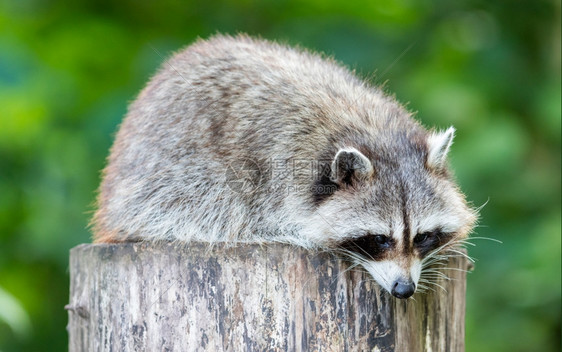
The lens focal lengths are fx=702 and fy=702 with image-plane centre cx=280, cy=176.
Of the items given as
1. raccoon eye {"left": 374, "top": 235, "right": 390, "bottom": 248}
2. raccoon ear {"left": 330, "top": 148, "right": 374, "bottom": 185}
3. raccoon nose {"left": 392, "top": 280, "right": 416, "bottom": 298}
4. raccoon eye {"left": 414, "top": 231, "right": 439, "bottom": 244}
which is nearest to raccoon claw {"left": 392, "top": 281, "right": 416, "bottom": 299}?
raccoon nose {"left": 392, "top": 280, "right": 416, "bottom": 298}

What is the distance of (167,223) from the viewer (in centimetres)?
487

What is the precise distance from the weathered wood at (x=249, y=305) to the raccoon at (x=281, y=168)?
1.16 feet

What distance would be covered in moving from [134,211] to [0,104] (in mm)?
2426

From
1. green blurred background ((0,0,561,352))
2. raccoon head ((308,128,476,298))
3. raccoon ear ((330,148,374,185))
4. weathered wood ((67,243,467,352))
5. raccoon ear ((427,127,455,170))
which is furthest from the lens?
green blurred background ((0,0,561,352))

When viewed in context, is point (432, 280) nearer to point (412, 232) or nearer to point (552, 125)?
point (412, 232)

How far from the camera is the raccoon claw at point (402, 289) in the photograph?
388cm

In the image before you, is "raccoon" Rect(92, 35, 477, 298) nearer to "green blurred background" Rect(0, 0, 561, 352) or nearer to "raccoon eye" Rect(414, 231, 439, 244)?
"raccoon eye" Rect(414, 231, 439, 244)

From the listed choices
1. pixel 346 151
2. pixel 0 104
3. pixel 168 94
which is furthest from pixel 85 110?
pixel 346 151

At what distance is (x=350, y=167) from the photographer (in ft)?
15.2

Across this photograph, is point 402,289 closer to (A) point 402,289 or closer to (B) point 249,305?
(A) point 402,289

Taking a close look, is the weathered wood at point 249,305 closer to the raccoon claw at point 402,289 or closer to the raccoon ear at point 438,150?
the raccoon claw at point 402,289

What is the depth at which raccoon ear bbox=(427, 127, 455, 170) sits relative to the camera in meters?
4.84

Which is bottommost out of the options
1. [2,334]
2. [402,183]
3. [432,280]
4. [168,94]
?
[2,334]

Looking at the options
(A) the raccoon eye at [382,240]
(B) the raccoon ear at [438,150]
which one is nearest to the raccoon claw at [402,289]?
(A) the raccoon eye at [382,240]
